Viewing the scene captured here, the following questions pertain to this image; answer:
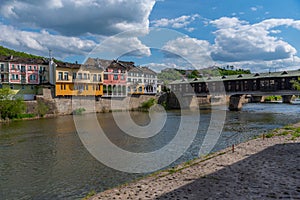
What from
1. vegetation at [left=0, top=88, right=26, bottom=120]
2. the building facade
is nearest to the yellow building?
the building facade

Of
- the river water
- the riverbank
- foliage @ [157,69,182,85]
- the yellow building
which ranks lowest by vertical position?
the river water

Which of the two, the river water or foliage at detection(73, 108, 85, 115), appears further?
foliage at detection(73, 108, 85, 115)

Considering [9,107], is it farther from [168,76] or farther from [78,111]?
[168,76]

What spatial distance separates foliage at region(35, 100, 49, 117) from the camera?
40.4 meters

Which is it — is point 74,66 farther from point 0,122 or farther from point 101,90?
point 0,122

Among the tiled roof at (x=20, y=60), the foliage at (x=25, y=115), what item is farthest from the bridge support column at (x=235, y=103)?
the tiled roof at (x=20, y=60)

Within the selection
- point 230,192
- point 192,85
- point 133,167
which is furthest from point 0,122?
point 192,85

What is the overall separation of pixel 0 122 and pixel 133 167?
28.8 metres

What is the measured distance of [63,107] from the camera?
147 feet

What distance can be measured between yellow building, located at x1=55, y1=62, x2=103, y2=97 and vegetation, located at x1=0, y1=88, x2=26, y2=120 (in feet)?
29.6

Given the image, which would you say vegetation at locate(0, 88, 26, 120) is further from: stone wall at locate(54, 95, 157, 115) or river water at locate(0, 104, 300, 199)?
river water at locate(0, 104, 300, 199)

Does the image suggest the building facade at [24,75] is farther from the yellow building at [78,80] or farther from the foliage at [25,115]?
the foliage at [25,115]

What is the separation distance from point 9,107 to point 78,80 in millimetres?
14650

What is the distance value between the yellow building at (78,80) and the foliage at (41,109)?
4.21 meters
